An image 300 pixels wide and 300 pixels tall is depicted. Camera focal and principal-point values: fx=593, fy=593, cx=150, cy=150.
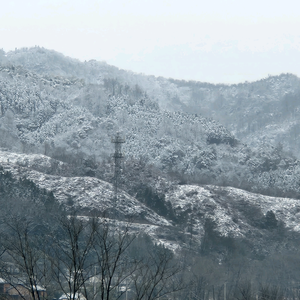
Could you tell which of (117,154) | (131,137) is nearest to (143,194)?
(117,154)

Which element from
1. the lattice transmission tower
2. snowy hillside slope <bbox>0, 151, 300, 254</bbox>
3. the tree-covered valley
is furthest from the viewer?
snowy hillside slope <bbox>0, 151, 300, 254</bbox>

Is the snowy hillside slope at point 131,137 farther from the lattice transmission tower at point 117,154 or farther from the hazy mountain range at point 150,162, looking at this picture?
the lattice transmission tower at point 117,154

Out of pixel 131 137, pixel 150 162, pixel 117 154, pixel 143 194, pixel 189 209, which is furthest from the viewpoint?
pixel 131 137

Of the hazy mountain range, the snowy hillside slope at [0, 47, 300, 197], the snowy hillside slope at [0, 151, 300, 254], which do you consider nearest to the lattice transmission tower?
the snowy hillside slope at [0, 151, 300, 254]

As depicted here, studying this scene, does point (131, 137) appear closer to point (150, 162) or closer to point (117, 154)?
point (150, 162)

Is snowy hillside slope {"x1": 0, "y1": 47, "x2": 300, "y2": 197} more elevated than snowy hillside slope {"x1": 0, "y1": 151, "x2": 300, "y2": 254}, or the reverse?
snowy hillside slope {"x1": 0, "y1": 47, "x2": 300, "y2": 197}

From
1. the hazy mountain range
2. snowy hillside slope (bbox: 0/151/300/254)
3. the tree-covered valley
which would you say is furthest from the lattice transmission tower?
the hazy mountain range

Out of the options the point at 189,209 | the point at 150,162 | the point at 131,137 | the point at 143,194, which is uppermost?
the point at 131,137

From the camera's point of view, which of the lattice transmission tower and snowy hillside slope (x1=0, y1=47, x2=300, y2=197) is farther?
snowy hillside slope (x1=0, y1=47, x2=300, y2=197)

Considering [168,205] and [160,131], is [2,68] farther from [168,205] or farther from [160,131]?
[168,205]

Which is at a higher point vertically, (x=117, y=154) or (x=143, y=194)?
(x=117, y=154)

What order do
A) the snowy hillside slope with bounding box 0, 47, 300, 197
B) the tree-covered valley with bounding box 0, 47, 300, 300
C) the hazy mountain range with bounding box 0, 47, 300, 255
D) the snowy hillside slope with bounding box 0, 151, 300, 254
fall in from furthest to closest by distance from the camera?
1. the snowy hillside slope with bounding box 0, 47, 300, 197
2. the hazy mountain range with bounding box 0, 47, 300, 255
3. the snowy hillside slope with bounding box 0, 151, 300, 254
4. the tree-covered valley with bounding box 0, 47, 300, 300

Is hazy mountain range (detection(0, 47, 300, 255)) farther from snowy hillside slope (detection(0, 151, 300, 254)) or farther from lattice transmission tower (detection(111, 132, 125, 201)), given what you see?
lattice transmission tower (detection(111, 132, 125, 201))

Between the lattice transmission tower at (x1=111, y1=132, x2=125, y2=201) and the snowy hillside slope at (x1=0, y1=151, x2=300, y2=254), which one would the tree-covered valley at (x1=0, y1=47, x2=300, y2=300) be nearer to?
the snowy hillside slope at (x1=0, y1=151, x2=300, y2=254)
